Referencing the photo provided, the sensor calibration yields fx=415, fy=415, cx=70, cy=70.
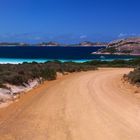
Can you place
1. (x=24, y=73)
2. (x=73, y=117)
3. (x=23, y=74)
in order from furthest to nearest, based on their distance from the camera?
(x=24, y=73), (x=23, y=74), (x=73, y=117)

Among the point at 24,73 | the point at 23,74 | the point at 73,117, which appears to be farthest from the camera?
the point at 24,73

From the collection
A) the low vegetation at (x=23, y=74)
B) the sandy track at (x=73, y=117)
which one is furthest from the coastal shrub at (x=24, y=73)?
the sandy track at (x=73, y=117)

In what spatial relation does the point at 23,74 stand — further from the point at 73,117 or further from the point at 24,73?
the point at 73,117

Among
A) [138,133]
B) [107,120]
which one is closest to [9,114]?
[107,120]

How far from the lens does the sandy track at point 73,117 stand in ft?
45.2

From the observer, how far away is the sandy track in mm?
13781

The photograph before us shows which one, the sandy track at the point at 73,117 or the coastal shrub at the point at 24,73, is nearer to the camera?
the sandy track at the point at 73,117

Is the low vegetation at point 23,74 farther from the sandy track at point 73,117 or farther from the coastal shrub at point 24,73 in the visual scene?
the sandy track at point 73,117

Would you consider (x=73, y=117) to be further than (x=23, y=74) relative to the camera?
No

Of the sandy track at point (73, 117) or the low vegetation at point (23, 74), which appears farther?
the low vegetation at point (23, 74)

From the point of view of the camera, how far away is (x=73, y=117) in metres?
16.9

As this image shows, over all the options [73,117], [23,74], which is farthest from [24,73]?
[73,117]

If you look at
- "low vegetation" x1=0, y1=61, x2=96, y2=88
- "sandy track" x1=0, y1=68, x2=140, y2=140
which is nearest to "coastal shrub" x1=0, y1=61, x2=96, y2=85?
"low vegetation" x1=0, y1=61, x2=96, y2=88

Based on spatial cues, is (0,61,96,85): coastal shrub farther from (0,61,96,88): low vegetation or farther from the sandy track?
the sandy track
